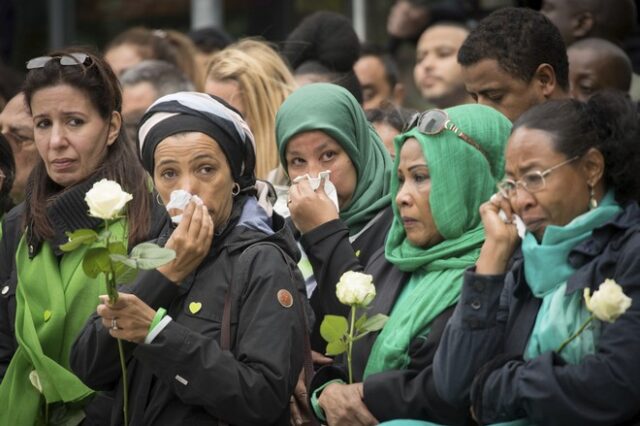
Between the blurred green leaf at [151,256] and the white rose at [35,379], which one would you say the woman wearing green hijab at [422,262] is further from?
the white rose at [35,379]

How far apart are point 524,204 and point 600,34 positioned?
3.18m

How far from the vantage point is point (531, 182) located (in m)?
4.32

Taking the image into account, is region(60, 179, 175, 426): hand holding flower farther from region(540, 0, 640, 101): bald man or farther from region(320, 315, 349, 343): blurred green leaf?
region(540, 0, 640, 101): bald man

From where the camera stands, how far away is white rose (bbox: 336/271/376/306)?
4391 mm

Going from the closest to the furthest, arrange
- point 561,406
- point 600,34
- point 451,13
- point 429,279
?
point 561,406 < point 429,279 < point 600,34 < point 451,13

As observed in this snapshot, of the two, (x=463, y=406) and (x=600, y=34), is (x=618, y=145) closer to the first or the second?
(x=463, y=406)

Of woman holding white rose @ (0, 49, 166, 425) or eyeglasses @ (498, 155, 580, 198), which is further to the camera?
woman holding white rose @ (0, 49, 166, 425)

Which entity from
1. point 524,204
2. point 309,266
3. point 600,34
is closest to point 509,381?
point 524,204

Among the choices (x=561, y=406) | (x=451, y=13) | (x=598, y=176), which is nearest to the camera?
(x=561, y=406)

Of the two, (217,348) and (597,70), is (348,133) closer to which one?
(217,348)

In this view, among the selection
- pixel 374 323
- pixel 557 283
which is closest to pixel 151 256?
pixel 374 323

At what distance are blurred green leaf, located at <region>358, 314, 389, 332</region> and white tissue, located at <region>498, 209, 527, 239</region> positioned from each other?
52 cm

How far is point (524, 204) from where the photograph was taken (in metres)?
4.32

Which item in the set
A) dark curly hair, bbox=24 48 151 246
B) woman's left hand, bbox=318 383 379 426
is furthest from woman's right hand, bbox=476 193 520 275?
dark curly hair, bbox=24 48 151 246
